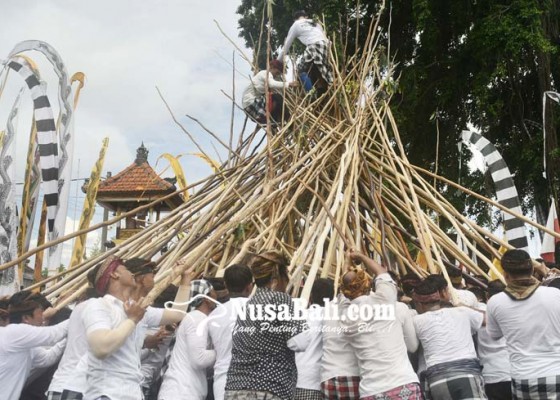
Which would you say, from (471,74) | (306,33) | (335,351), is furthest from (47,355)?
(471,74)

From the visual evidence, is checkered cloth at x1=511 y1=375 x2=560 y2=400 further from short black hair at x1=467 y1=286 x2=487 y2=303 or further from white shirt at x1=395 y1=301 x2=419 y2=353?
short black hair at x1=467 y1=286 x2=487 y2=303

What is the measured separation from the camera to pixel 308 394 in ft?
7.19

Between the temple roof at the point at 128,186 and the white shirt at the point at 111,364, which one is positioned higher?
the temple roof at the point at 128,186

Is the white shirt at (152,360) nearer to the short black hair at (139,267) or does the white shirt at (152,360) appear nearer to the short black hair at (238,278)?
the short black hair at (139,267)

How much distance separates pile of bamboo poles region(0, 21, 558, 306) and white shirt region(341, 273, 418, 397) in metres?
0.40

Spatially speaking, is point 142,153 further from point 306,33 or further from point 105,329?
point 105,329

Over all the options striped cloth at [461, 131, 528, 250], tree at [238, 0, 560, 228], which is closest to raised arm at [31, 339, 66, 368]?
striped cloth at [461, 131, 528, 250]

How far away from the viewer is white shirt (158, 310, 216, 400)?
216cm

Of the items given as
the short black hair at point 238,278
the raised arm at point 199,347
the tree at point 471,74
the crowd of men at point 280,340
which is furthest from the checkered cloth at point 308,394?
the tree at point 471,74

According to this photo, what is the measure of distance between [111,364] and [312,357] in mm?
789

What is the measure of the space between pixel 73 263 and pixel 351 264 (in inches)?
78.0

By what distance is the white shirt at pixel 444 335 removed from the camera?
7.25ft

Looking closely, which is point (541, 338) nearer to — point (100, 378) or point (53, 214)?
point (100, 378)

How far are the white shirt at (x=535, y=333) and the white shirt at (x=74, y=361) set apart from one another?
156 centimetres
